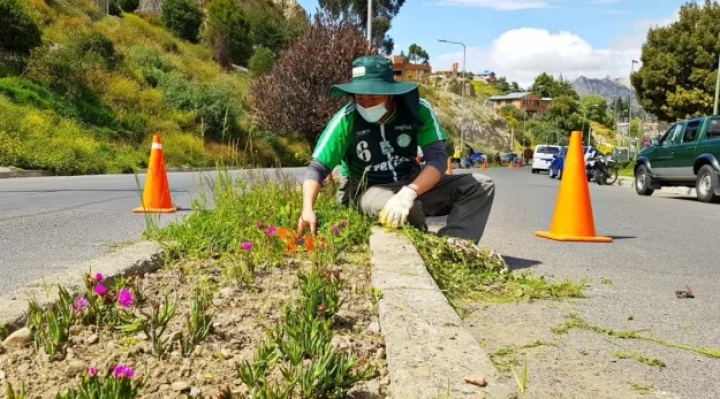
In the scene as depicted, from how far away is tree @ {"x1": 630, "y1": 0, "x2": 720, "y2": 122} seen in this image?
114ft

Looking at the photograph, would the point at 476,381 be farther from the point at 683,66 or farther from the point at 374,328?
the point at 683,66

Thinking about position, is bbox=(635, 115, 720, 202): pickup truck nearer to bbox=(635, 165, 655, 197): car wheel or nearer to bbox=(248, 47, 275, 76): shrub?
bbox=(635, 165, 655, 197): car wheel

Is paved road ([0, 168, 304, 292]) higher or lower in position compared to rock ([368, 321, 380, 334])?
lower

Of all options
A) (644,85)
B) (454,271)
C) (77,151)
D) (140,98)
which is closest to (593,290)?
(454,271)

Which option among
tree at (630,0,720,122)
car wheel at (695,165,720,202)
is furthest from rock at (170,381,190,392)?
tree at (630,0,720,122)

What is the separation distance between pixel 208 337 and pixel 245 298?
607mm

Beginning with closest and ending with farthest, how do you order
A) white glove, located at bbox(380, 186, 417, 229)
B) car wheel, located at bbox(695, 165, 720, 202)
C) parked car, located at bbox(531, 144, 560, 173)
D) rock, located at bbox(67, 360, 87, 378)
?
rock, located at bbox(67, 360, 87, 378) → white glove, located at bbox(380, 186, 417, 229) → car wheel, located at bbox(695, 165, 720, 202) → parked car, located at bbox(531, 144, 560, 173)

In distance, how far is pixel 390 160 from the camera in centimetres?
485

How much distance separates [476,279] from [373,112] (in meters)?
1.26

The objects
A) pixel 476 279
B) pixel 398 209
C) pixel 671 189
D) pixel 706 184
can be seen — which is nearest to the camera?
pixel 476 279

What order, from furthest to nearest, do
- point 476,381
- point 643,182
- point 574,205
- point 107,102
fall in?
point 107,102 < point 643,182 < point 574,205 < point 476,381

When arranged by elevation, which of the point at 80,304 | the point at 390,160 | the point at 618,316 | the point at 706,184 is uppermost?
the point at 390,160

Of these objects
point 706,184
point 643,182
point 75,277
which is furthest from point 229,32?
point 75,277

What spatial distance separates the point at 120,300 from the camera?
102 inches
